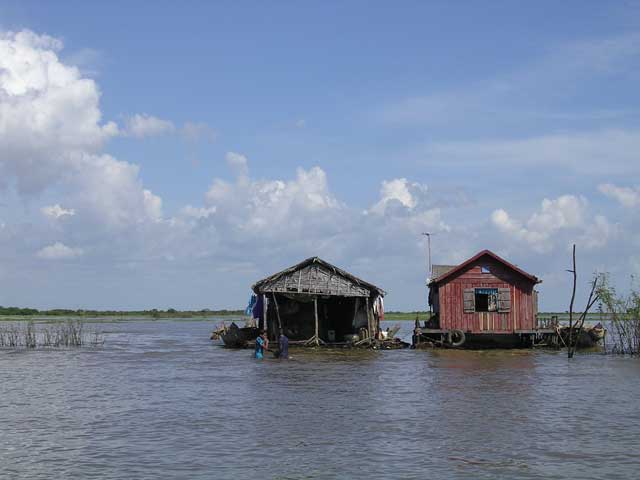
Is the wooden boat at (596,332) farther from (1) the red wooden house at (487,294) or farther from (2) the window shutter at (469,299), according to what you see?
(2) the window shutter at (469,299)

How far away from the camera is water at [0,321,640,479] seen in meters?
12.5

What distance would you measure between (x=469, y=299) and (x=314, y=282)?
22.6ft

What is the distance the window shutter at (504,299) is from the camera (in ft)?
114

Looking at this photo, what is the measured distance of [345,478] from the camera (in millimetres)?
11633

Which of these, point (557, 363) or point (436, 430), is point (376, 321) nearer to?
point (557, 363)

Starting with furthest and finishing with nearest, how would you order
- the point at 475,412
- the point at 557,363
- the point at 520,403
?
the point at 557,363, the point at 520,403, the point at 475,412

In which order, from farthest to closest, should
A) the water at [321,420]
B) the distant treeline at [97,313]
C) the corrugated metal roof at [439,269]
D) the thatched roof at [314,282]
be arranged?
the distant treeline at [97,313] < the corrugated metal roof at [439,269] < the thatched roof at [314,282] < the water at [321,420]

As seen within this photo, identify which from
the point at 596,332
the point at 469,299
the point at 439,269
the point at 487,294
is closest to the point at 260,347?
the point at 469,299

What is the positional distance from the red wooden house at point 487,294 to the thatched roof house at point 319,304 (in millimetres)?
3155

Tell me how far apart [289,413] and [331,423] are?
1600mm

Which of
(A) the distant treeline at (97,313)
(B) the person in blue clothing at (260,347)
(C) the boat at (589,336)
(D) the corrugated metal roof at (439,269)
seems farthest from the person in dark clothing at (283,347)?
(A) the distant treeline at (97,313)

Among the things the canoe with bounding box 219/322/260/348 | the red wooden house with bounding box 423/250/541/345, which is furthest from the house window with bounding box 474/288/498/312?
the canoe with bounding box 219/322/260/348

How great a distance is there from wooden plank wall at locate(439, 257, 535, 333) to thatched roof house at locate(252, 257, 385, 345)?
3.20 metres

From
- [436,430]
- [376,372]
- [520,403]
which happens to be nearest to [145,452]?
[436,430]
